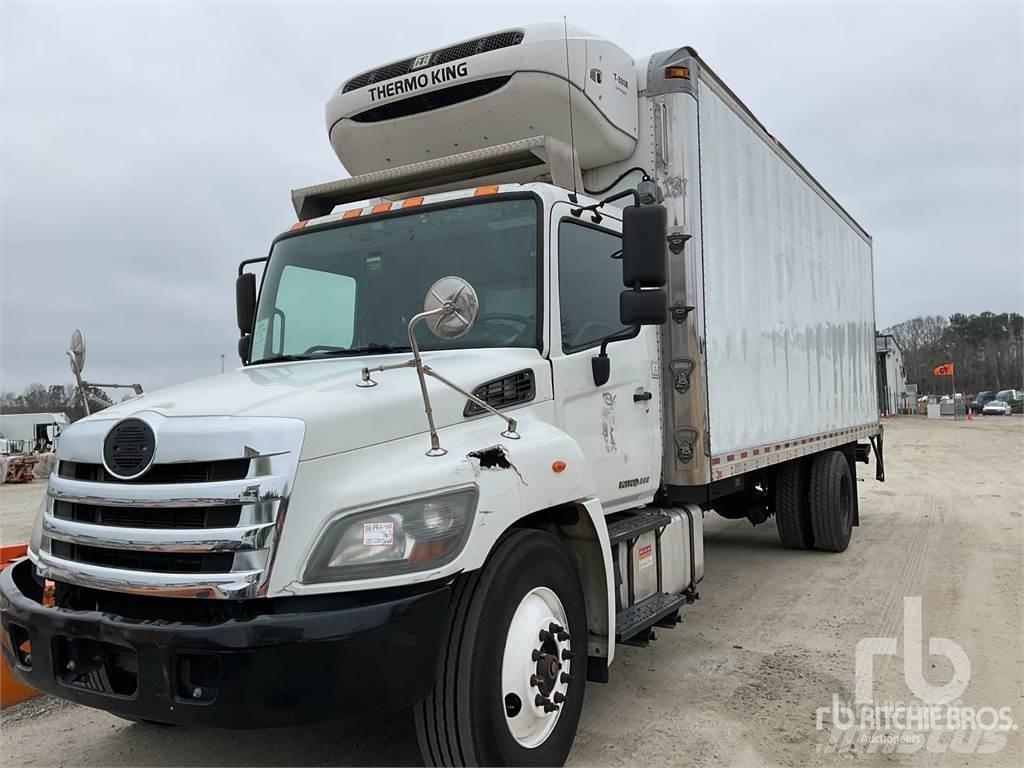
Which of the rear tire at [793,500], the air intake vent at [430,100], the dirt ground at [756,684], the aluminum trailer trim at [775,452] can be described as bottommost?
the dirt ground at [756,684]

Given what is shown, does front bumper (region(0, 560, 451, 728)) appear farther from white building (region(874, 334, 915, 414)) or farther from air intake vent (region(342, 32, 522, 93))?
white building (region(874, 334, 915, 414))

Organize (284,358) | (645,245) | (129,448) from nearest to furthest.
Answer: (129,448)
(645,245)
(284,358)

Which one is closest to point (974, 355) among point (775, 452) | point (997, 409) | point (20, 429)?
point (997, 409)

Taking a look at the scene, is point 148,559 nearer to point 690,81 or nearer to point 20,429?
point 690,81

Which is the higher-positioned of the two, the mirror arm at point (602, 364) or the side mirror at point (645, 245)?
the side mirror at point (645, 245)

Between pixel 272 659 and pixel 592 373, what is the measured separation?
2181 millimetres

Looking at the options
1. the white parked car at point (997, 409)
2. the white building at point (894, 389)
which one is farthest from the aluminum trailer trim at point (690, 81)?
the white parked car at point (997, 409)

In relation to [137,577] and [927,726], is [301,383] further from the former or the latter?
[927,726]

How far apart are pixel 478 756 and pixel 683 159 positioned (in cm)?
376

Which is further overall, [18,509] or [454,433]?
[18,509]

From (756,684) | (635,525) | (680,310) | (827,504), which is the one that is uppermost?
(680,310)

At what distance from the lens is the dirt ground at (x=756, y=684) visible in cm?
372

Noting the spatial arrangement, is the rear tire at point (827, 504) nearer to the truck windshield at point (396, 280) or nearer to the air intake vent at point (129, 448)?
the truck windshield at point (396, 280)

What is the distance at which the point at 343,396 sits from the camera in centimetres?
302
